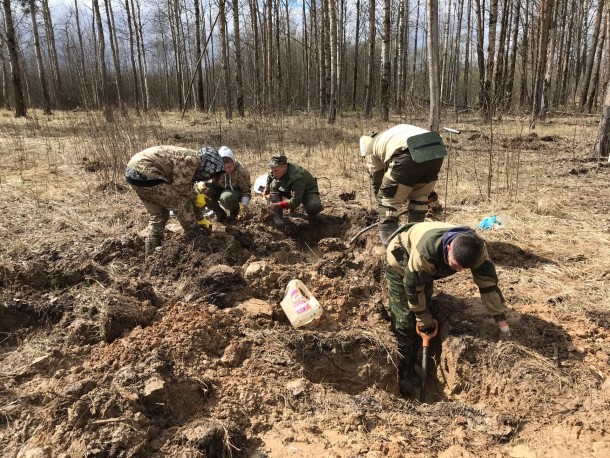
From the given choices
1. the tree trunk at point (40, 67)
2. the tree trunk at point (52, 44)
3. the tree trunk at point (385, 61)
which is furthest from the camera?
the tree trunk at point (52, 44)

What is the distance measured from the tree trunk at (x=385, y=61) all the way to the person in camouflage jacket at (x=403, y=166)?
7.51 meters

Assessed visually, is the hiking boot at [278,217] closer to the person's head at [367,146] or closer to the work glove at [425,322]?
the person's head at [367,146]

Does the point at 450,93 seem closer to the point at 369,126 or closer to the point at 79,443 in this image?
the point at 369,126

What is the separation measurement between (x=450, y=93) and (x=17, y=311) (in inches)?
940

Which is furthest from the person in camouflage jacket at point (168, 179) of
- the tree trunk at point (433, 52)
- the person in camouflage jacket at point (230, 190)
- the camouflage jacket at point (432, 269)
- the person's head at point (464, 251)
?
the tree trunk at point (433, 52)

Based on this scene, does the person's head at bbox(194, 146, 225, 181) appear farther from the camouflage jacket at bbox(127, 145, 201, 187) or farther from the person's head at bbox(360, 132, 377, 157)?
the person's head at bbox(360, 132, 377, 157)

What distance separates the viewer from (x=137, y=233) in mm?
4465

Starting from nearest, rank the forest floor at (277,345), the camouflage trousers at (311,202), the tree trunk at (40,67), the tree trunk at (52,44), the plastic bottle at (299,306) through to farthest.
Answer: the forest floor at (277,345) < the plastic bottle at (299,306) < the camouflage trousers at (311,202) < the tree trunk at (40,67) < the tree trunk at (52,44)

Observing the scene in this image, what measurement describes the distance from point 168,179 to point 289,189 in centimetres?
165

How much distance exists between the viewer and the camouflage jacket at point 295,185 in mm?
5004

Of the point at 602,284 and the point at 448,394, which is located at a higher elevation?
the point at 602,284

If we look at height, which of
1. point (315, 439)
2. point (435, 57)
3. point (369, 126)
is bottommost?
point (315, 439)

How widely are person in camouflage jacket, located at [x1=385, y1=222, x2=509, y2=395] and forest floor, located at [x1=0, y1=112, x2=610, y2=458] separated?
16 cm

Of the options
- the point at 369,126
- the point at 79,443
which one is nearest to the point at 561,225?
the point at 79,443
